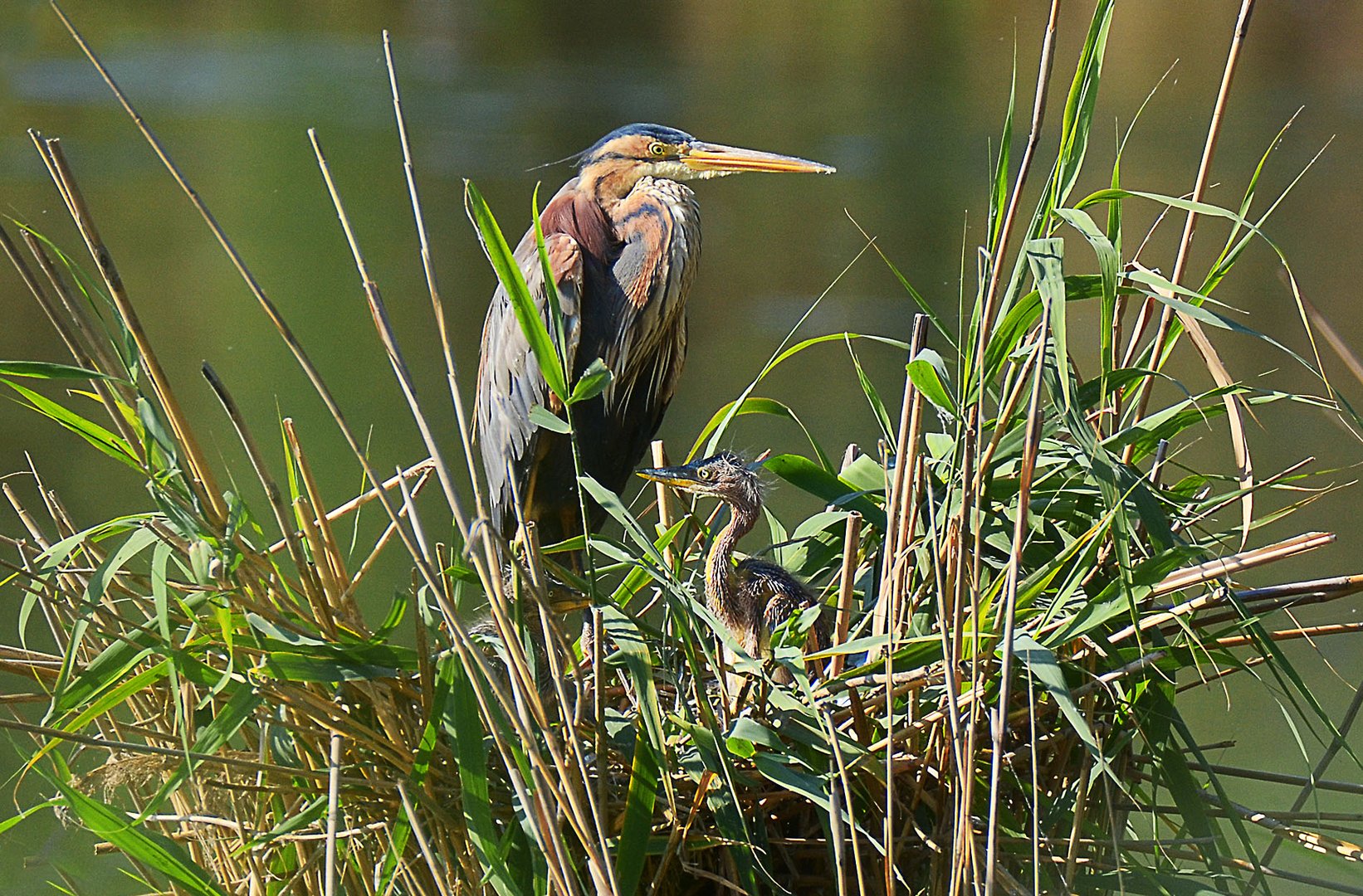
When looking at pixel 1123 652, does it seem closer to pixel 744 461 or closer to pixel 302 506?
pixel 744 461

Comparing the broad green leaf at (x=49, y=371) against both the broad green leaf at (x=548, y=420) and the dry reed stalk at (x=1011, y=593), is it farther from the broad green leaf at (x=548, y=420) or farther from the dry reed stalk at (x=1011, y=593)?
the dry reed stalk at (x=1011, y=593)

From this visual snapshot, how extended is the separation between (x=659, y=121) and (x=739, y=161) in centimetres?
512

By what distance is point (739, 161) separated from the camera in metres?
1.76

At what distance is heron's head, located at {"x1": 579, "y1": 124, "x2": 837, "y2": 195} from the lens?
182cm

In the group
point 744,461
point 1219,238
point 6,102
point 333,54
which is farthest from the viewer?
point 333,54

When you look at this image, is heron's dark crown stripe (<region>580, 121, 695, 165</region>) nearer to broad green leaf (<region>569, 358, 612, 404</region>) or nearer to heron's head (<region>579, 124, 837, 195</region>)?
heron's head (<region>579, 124, 837, 195</region>)

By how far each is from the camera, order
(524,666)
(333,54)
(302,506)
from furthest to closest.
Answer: (333,54), (302,506), (524,666)

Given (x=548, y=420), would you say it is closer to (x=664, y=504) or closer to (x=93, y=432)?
(x=93, y=432)

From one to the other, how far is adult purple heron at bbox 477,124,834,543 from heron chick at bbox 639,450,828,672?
19.4 inches

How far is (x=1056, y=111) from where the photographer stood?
21.1ft

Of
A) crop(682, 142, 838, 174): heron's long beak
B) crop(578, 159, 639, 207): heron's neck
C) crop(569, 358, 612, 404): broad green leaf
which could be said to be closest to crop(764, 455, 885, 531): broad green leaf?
crop(569, 358, 612, 404): broad green leaf

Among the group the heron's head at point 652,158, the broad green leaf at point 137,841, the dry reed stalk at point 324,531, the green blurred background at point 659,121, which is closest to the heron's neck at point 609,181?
the heron's head at point 652,158

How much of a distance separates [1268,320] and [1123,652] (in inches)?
162

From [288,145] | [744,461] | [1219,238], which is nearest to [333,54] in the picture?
[288,145]
